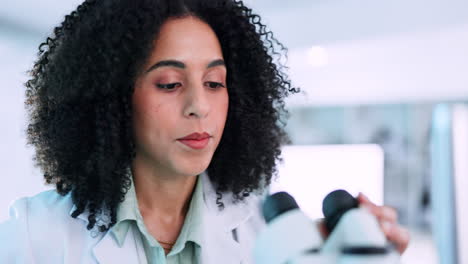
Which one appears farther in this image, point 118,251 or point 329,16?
point 329,16

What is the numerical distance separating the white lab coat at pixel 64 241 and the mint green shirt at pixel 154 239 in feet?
0.05

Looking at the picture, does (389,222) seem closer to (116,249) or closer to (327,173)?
(116,249)

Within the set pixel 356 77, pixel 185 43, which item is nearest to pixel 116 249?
pixel 185 43

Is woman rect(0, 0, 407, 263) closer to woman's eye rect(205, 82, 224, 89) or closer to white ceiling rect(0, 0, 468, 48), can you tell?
woman's eye rect(205, 82, 224, 89)

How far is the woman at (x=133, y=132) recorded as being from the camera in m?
0.96

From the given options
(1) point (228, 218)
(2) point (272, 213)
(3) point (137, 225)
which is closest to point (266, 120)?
(1) point (228, 218)

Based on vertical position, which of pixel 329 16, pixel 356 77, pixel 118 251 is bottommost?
pixel 118 251

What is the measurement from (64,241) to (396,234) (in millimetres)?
614

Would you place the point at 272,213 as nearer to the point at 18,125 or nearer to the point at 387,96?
the point at 18,125

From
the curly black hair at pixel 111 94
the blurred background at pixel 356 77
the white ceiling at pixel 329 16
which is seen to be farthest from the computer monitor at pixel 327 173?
the curly black hair at pixel 111 94

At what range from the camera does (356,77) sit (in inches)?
119

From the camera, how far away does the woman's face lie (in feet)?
3.11

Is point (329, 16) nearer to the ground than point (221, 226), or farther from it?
farther from it

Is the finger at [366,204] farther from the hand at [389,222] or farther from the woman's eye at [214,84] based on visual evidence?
the woman's eye at [214,84]
